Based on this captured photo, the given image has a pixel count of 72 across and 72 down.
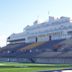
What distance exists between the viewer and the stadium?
55.6 metres

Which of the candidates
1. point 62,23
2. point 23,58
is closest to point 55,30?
point 62,23

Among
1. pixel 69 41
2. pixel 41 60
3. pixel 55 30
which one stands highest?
pixel 55 30

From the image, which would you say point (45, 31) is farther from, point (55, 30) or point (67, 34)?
point (67, 34)

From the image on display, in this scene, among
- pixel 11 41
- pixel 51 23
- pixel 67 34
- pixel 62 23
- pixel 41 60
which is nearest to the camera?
pixel 41 60

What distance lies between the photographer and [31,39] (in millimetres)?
89875

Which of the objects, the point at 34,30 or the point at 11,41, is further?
the point at 11,41

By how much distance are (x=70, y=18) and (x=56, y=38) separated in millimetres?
7635

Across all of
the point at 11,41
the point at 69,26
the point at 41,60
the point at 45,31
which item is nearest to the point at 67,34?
the point at 69,26

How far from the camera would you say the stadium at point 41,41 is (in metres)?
55.6

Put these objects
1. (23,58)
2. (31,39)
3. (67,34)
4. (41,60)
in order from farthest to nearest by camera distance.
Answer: (31,39) < (67,34) < (23,58) < (41,60)

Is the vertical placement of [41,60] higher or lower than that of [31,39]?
lower

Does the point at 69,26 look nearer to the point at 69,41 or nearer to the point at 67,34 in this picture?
the point at 67,34

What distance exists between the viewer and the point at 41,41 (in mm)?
82562

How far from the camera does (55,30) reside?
3118 inches
